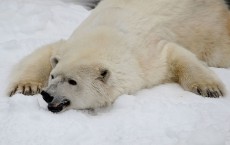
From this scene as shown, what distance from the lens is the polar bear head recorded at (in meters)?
4.25

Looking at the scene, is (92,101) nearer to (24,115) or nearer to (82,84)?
(82,84)

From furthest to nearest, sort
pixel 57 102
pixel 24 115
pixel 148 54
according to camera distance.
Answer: pixel 148 54 → pixel 57 102 → pixel 24 115

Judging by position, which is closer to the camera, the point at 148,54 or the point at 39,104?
the point at 39,104

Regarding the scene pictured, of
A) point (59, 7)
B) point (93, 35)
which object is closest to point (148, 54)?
point (93, 35)

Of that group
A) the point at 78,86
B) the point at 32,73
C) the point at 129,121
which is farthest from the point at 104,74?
the point at 32,73

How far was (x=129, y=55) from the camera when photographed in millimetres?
4809

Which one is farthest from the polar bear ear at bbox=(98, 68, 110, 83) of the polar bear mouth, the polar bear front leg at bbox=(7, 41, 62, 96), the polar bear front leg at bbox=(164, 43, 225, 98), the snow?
the polar bear front leg at bbox=(164, 43, 225, 98)

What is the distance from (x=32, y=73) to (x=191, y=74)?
1495 mm

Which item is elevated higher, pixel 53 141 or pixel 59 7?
pixel 53 141

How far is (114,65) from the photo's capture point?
4.61 meters

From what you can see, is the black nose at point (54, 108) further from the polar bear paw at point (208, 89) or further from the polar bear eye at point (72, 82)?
the polar bear paw at point (208, 89)

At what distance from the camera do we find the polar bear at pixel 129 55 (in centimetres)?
439

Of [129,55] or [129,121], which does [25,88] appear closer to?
[129,55]

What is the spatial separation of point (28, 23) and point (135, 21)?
2198mm
